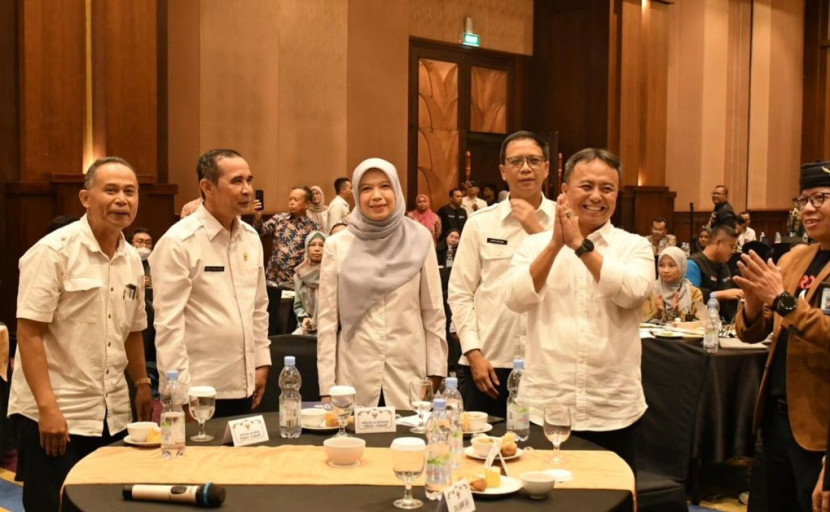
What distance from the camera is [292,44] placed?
11555mm

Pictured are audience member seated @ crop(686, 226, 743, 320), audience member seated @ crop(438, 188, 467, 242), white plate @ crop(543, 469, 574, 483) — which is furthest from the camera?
audience member seated @ crop(438, 188, 467, 242)

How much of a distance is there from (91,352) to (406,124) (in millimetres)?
10391

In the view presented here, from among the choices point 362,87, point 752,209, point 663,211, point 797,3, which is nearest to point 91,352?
point 362,87

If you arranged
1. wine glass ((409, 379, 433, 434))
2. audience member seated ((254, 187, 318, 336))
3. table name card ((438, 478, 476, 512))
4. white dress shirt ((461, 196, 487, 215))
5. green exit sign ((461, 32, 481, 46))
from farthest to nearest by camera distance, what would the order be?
green exit sign ((461, 32, 481, 46)), white dress shirt ((461, 196, 487, 215)), audience member seated ((254, 187, 318, 336)), wine glass ((409, 379, 433, 434)), table name card ((438, 478, 476, 512))

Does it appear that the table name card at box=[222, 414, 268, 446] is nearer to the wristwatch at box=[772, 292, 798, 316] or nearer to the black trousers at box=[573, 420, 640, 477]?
the black trousers at box=[573, 420, 640, 477]

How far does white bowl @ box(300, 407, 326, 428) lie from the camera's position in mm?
3020

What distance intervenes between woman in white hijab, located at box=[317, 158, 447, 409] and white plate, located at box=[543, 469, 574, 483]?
1.03m

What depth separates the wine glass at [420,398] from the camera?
2.96m

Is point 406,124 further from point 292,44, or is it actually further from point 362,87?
point 292,44

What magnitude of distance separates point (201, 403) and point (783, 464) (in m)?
1.81

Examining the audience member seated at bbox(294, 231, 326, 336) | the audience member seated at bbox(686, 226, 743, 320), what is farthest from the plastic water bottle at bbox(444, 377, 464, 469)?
the audience member seated at bbox(686, 226, 743, 320)

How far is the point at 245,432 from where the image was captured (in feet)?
9.34

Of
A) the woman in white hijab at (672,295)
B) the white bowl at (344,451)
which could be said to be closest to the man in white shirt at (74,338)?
the white bowl at (344,451)

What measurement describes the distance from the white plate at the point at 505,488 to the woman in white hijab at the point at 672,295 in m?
3.90
